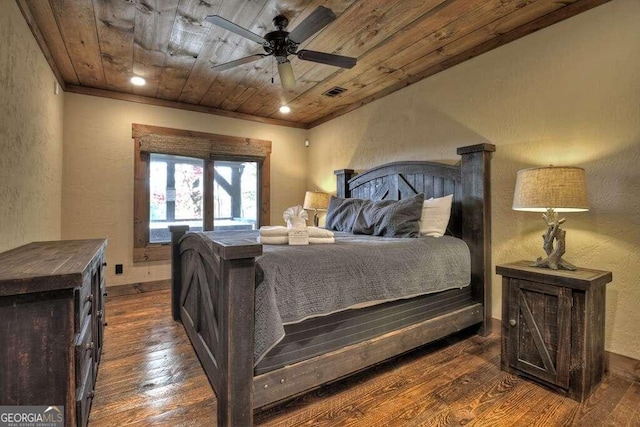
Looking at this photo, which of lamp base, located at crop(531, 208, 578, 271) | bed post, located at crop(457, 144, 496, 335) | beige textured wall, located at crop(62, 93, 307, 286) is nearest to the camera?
lamp base, located at crop(531, 208, 578, 271)

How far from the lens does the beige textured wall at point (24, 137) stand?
188cm

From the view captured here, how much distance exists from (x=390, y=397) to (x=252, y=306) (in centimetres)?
101

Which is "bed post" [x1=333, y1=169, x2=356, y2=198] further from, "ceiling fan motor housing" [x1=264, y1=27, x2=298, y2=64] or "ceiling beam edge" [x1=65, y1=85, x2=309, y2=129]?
"ceiling fan motor housing" [x1=264, y1=27, x2=298, y2=64]

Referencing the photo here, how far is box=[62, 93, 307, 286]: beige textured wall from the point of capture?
3.63 m

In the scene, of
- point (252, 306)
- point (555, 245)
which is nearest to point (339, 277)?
point (252, 306)

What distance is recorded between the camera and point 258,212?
16.3ft

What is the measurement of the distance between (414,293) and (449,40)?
7.10 feet

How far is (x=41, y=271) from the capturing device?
3.90ft

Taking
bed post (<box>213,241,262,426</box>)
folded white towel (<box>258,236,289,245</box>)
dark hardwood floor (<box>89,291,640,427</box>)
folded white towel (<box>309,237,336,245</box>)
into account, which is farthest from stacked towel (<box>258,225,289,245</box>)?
dark hardwood floor (<box>89,291,640,427</box>)

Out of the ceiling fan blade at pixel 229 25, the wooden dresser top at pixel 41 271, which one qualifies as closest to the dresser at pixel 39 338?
the wooden dresser top at pixel 41 271

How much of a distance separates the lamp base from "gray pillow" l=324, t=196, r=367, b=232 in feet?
5.44

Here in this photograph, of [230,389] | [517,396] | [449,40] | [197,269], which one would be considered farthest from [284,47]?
[517,396]

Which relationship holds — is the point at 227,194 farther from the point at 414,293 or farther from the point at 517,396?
the point at 517,396

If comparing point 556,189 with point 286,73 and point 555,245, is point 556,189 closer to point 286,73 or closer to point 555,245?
point 555,245
